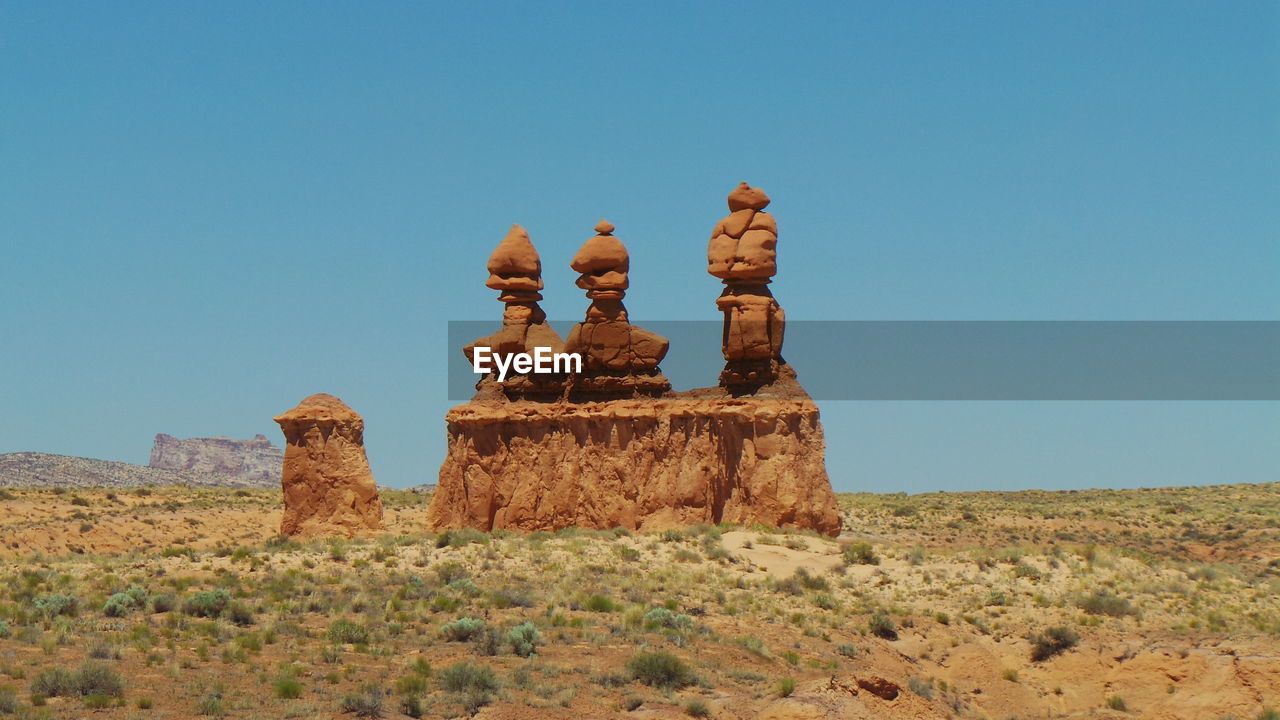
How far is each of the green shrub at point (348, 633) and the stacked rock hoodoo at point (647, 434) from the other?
Result: 1526cm

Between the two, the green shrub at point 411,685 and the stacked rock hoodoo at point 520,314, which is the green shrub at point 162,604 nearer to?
the green shrub at point 411,685

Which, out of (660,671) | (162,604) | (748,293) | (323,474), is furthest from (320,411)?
(660,671)

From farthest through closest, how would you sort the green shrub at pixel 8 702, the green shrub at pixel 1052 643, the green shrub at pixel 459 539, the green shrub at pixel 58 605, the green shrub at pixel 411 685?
the green shrub at pixel 459 539 → the green shrub at pixel 1052 643 → the green shrub at pixel 58 605 → the green shrub at pixel 411 685 → the green shrub at pixel 8 702

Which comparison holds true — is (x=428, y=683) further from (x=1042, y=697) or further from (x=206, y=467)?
(x=206, y=467)

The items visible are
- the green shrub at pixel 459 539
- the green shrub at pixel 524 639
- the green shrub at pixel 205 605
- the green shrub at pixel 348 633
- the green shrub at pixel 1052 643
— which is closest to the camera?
the green shrub at pixel 524 639

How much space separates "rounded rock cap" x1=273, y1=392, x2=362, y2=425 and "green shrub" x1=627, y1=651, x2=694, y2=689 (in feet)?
65.0

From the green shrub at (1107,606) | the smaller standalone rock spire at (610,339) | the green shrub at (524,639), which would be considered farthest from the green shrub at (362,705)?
the smaller standalone rock spire at (610,339)

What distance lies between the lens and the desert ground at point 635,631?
2088 cm

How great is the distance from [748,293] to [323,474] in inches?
528

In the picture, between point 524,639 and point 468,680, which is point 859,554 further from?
point 468,680

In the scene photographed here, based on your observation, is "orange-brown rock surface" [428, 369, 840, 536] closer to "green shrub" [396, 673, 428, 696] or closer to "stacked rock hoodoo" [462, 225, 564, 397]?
"stacked rock hoodoo" [462, 225, 564, 397]

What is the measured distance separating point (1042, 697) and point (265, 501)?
151 ft

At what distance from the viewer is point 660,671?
2272cm

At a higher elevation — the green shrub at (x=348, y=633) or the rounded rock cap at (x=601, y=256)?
the rounded rock cap at (x=601, y=256)
